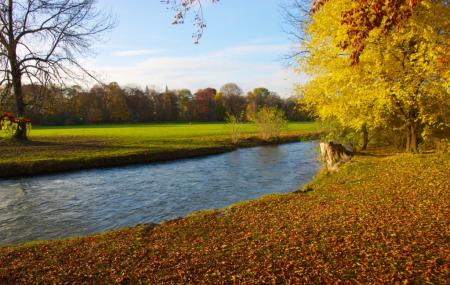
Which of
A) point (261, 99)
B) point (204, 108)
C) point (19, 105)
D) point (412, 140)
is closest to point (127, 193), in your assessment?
point (412, 140)

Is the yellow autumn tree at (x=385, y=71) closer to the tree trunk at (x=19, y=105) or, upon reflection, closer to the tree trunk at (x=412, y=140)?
the tree trunk at (x=412, y=140)

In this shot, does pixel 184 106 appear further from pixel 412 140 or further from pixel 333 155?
pixel 412 140

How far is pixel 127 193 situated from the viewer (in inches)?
737

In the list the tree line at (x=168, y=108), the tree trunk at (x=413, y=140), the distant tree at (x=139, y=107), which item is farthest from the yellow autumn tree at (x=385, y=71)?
the distant tree at (x=139, y=107)

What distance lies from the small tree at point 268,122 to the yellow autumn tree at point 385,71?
27.3 metres

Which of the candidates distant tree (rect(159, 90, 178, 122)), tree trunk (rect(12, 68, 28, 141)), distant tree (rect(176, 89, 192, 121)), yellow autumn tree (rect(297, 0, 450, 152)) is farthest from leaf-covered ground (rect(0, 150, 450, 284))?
distant tree (rect(176, 89, 192, 121))

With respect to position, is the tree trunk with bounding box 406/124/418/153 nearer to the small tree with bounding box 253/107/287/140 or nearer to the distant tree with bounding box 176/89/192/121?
the small tree with bounding box 253/107/287/140

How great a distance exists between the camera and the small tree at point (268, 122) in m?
46.3

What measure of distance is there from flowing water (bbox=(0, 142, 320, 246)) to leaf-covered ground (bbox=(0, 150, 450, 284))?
11.4ft

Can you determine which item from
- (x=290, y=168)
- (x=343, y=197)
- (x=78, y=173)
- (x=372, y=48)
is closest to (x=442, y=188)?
(x=343, y=197)

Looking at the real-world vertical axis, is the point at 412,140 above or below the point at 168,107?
below

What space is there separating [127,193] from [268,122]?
3039 cm

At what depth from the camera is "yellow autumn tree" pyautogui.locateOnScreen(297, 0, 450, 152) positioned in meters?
14.3

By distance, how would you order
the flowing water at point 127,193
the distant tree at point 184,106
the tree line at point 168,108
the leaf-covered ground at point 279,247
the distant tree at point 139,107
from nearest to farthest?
the leaf-covered ground at point 279,247, the flowing water at point 127,193, the tree line at point 168,108, the distant tree at point 139,107, the distant tree at point 184,106
